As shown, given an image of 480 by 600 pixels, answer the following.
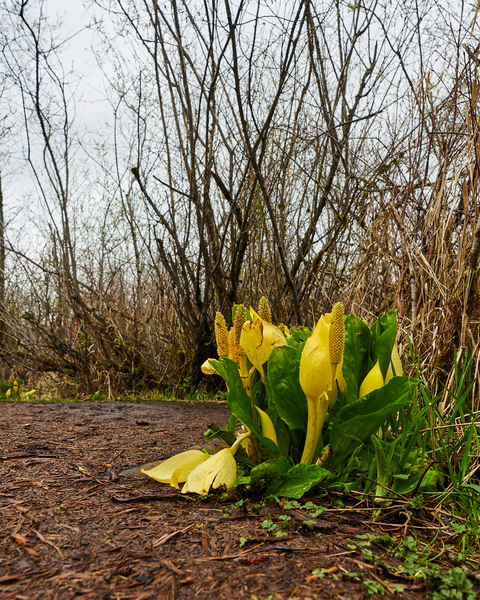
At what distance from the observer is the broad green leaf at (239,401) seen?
4.65ft

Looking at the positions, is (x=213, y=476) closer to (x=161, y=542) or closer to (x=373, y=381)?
(x=161, y=542)

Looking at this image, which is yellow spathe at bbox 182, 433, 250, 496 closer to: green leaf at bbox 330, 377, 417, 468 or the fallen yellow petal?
the fallen yellow petal

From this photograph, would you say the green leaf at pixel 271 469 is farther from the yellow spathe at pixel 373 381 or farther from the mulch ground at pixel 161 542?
the yellow spathe at pixel 373 381

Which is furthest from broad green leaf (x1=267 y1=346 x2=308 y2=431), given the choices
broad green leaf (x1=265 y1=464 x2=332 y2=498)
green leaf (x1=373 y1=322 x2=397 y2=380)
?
green leaf (x1=373 y1=322 x2=397 y2=380)

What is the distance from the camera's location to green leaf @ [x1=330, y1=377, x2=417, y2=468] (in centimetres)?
129

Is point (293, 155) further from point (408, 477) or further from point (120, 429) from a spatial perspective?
point (408, 477)

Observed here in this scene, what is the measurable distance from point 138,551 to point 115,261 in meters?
4.78

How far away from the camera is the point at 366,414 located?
1349 millimetres

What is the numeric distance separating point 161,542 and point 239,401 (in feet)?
1.63

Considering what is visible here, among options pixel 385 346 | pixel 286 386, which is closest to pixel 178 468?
pixel 286 386

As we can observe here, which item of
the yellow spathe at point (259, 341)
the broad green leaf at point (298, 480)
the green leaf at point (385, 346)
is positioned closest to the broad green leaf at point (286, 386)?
the yellow spathe at point (259, 341)

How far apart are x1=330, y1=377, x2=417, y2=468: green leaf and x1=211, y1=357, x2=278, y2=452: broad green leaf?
211 millimetres

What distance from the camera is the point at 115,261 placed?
552 centimetres

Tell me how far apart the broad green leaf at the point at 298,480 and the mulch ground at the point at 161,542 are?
0.14ft
